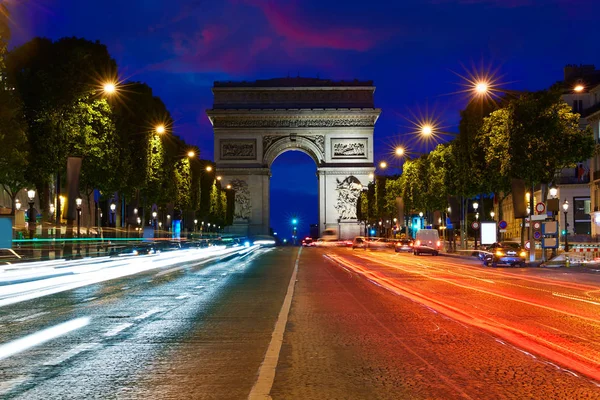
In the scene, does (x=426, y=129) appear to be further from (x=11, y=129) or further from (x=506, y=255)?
(x=11, y=129)

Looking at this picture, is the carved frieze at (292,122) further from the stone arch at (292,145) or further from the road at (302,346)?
the road at (302,346)

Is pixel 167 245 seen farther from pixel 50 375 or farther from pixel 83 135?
pixel 50 375

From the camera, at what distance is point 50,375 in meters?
7.60

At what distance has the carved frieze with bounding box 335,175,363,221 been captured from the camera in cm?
10762

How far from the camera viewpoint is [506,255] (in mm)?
37656

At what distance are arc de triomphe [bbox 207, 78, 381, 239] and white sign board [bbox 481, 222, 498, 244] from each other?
57.7 meters

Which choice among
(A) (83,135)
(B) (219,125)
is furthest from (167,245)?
(B) (219,125)

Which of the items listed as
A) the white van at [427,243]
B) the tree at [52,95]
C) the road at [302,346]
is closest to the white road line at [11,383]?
the road at [302,346]

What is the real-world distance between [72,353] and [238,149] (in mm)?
99282

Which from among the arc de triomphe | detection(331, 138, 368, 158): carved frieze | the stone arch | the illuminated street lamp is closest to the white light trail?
the illuminated street lamp

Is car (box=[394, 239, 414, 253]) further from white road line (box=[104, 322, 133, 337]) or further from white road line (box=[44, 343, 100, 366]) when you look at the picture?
white road line (box=[44, 343, 100, 366])

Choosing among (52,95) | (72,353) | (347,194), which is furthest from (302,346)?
(347,194)

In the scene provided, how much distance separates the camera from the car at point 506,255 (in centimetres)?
3756

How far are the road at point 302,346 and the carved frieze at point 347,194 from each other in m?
89.7
